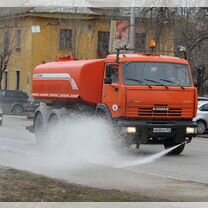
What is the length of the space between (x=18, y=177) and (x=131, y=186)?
5.96 feet

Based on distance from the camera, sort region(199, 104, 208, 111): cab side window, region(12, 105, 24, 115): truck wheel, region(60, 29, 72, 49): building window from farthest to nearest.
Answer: region(12, 105, 24, 115): truck wheel, region(60, 29, 72, 49): building window, region(199, 104, 208, 111): cab side window

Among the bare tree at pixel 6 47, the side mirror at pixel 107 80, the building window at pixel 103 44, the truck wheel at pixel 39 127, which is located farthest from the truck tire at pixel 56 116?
the bare tree at pixel 6 47

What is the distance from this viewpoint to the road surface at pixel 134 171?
398 inches

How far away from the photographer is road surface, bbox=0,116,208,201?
1010cm

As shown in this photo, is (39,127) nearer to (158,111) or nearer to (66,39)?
(158,111)

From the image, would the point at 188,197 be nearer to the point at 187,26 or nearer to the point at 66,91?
the point at 66,91

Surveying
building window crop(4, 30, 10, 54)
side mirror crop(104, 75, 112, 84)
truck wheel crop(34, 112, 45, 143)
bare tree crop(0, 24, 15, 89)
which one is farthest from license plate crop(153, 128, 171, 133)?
bare tree crop(0, 24, 15, 89)

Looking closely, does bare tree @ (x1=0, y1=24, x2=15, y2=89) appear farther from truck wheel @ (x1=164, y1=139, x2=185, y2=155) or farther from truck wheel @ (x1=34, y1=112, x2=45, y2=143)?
truck wheel @ (x1=164, y1=139, x2=185, y2=155)

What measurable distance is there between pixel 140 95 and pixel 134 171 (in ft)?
11.6

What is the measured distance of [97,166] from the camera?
13.6 meters

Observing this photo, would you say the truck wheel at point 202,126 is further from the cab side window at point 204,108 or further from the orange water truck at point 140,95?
the orange water truck at point 140,95

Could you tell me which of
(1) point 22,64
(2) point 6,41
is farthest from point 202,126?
(1) point 22,64

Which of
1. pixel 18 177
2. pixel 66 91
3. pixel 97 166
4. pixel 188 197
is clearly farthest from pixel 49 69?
pixel 188 197

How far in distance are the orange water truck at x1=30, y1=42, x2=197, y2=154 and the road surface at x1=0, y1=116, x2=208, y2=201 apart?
2.40 feet
